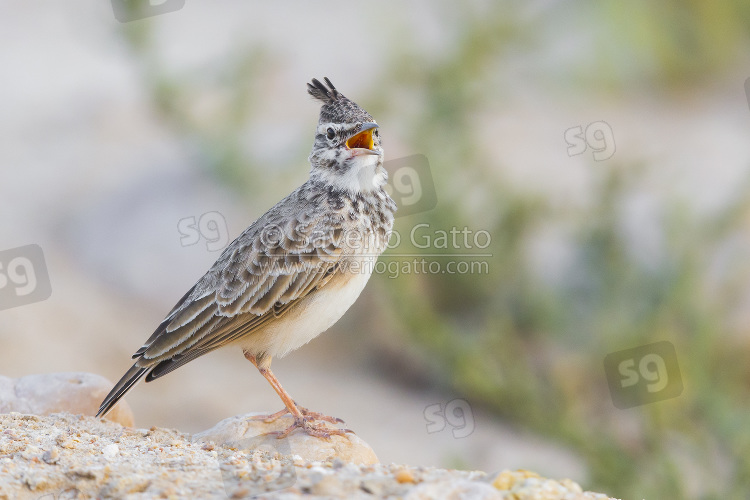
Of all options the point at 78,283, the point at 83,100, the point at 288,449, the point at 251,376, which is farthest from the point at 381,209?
the point at 83,100

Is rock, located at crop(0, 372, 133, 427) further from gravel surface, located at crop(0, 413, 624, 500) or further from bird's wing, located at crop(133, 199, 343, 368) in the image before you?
gravel surface, located at crop(0, 413, 624, 500)

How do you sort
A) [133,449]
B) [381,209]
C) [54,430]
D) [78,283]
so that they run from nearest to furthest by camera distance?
[133,449] → [54,430] → [381,209] → [78,283]

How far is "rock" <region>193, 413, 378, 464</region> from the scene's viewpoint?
13.7 feet

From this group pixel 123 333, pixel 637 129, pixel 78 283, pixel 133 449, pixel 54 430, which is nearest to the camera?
pixel 133 449

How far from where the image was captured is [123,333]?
28.7 ft

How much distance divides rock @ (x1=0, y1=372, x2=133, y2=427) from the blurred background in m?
2.75

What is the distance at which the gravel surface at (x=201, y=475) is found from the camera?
2951 millimetres

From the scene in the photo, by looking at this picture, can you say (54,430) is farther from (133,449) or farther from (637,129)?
(637,129)

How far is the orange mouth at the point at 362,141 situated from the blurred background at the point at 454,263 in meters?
2.29

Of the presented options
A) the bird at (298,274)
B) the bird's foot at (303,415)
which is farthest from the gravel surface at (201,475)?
the bird at (298,274)

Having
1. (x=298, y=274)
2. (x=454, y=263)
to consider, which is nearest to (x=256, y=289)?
(x=298, y=274)

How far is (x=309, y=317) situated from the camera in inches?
176

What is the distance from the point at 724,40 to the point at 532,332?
7360 mm

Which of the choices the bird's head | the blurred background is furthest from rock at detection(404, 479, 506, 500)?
the blurred background
